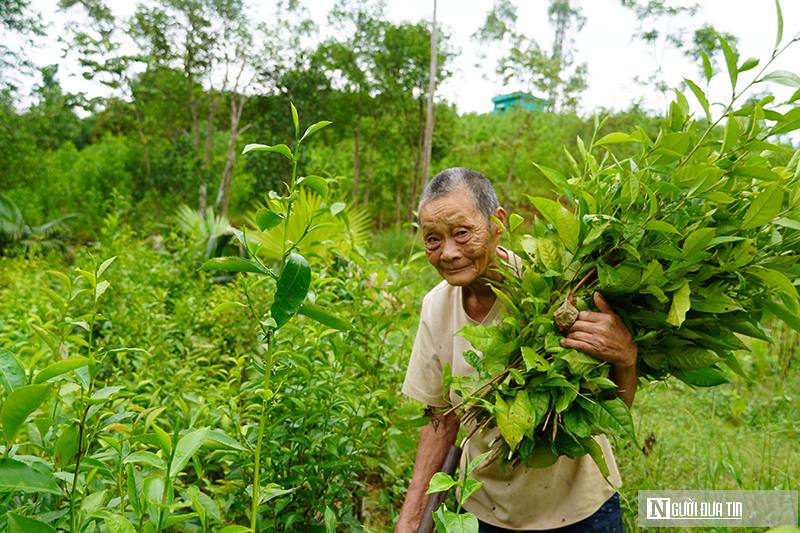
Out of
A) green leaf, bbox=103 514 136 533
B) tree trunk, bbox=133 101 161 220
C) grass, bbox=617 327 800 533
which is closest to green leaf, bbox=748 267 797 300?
grass, bbox=617 327 800 533

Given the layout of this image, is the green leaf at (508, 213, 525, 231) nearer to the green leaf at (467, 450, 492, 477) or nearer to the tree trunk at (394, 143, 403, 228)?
the green leaf at (467, 450, 492, 477)

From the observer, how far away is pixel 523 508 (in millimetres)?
1512

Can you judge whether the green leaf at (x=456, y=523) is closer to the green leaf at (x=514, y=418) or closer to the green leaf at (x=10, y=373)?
the green leaf at (x=514, y=418)

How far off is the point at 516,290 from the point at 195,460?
2.65 ft

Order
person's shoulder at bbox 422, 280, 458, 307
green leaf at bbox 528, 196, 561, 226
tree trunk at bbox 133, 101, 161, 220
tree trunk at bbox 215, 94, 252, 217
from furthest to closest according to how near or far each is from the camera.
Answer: tree trunk at bbox 133, 101, 161, 220 → tree trunk at bbox 215, 94, 252, 217 → person's shoulder at bbox 422, 280, 458, 307 → green leaf at bbox 528, 196, 561, 226

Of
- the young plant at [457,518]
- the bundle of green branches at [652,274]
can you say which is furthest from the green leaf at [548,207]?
the young plant at [457,518]

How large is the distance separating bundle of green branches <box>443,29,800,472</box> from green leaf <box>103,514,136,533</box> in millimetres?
645

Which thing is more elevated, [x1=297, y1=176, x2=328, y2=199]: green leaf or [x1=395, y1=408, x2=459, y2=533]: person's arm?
[x1=297, y1=176, x2=328, y2=199]: green leaf

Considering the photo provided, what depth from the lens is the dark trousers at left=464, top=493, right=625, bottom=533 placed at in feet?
4.96

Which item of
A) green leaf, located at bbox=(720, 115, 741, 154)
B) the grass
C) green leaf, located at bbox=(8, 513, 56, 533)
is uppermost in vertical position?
green leaf, located at bbox=(720, 115, 741, 154)

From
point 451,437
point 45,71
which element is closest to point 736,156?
point 451,437

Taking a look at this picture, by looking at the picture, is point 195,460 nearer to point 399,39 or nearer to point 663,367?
point 663,367

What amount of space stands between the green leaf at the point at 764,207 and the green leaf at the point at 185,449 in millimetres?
1135

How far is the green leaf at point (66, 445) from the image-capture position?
793 millimetres
